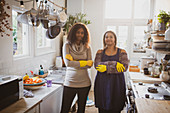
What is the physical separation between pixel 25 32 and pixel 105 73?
1407 mm

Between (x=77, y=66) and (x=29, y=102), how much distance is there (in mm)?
687

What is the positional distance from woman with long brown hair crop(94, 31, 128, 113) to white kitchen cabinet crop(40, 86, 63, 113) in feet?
1.81

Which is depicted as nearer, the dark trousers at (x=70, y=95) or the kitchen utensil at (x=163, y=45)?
the kitchen utensil at (x=163, y=45)

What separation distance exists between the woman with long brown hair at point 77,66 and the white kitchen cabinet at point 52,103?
0.48 ft

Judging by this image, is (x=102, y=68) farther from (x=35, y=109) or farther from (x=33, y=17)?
(x=33, y=17)

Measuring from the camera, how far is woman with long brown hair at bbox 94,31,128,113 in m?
2.04

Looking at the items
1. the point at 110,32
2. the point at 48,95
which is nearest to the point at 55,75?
the point at 48,95

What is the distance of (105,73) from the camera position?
2.09 m

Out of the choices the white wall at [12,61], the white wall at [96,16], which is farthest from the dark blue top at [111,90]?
the white wall at [96,16]

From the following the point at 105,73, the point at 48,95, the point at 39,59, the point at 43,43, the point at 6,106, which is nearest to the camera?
the point at 6,106

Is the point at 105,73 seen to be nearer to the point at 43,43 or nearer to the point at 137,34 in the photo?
the point at 43,43

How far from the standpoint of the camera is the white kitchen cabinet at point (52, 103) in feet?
6.16

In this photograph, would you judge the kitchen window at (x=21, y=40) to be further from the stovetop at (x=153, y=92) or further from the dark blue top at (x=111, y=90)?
the stovetop at (x=153, y=92)

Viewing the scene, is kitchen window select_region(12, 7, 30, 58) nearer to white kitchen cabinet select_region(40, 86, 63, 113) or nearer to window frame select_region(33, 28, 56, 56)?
window frame select_region(33, 28, 56, 56)
